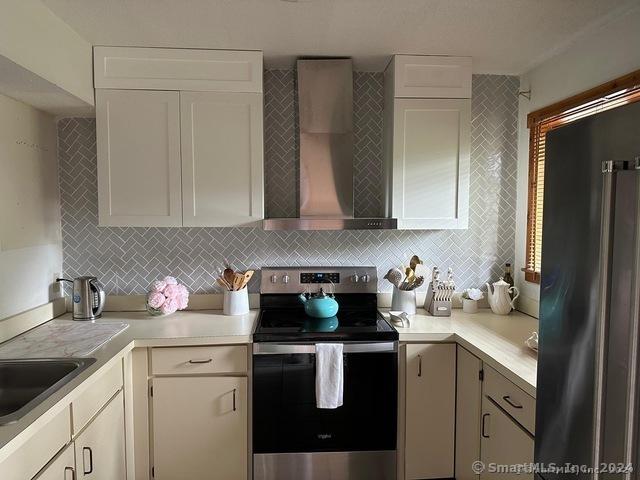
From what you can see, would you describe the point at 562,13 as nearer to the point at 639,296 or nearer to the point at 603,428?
the point at 639,296

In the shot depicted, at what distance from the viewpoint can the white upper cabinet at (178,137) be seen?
220cm

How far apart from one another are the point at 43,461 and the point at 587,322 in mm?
1577

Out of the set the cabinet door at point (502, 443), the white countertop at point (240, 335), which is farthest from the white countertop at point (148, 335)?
the cabinet door at point (502, 443)

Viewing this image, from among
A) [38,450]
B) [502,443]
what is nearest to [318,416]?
[502,443]

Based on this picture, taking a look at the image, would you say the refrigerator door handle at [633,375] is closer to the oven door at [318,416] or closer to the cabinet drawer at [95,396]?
the oven door at [318,416]

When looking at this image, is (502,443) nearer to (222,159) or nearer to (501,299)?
(501,299)

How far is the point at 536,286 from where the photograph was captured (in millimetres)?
2449

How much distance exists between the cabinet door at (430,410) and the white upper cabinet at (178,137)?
1147mm

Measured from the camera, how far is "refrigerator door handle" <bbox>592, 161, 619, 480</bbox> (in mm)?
892

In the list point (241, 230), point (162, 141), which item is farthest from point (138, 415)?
point (162, 141)

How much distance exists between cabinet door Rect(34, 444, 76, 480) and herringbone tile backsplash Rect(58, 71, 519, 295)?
1219 mm

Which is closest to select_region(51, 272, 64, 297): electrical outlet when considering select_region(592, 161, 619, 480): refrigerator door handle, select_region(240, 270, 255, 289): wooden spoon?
select_region(240, 270, 255, 289): wooden spoon

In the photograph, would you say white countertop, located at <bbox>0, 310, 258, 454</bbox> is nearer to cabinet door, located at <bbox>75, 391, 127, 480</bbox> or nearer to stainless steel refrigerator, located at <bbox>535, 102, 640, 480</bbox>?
cabinet door, located at <bbox>75, 391, 127, 480</bbox>

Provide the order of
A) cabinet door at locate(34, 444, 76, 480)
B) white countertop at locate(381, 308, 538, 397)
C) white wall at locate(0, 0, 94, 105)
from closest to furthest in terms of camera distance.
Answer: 1. cabinet door at locate(34, 444, 76, 480)
2. white wall at locate(0, 0, 94, 105)
3. white countertop at locate(381, 308, 538, 397)
